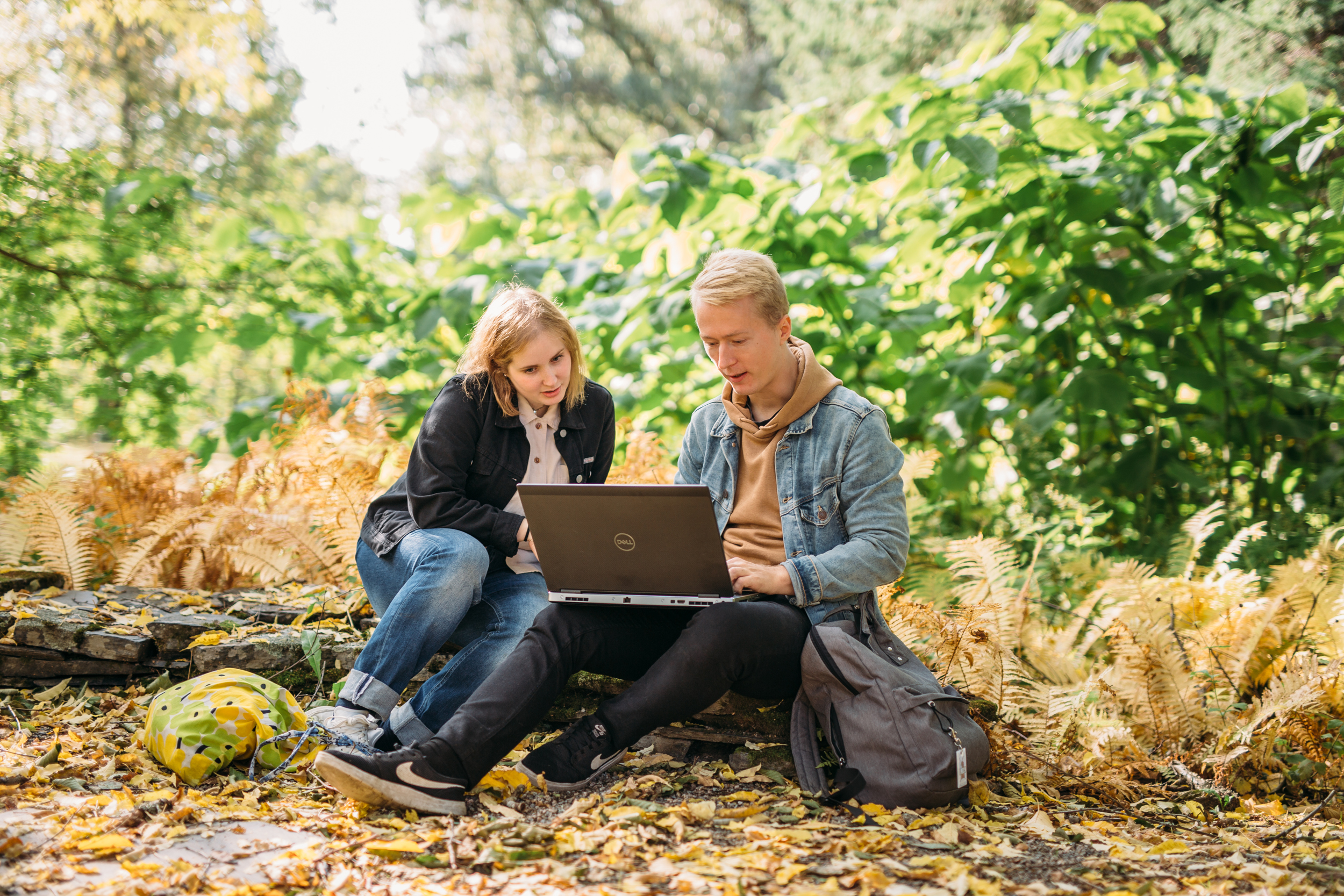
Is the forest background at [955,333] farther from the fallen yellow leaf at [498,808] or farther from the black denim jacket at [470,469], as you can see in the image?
the fallen yellow leaf at [498,808]

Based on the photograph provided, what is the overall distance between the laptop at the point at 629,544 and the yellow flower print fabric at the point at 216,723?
86cm

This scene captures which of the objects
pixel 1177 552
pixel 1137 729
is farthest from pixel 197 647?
pixel 1177 552

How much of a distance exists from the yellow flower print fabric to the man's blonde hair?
165cm

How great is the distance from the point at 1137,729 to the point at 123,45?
28.8 feet

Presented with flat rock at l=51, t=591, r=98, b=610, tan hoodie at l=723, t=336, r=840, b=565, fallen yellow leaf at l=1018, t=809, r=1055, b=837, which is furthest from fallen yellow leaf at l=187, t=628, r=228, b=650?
fallen yellow leaf at l=1018, t=809, r=1055, b=837

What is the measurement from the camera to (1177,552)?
4.06 meters

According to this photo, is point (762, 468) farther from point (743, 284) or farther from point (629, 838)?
point (629, 838)

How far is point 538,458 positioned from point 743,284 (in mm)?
926

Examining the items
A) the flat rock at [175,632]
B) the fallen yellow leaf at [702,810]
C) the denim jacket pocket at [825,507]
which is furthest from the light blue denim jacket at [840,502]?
the flat rock at [175,632]

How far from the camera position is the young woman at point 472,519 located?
246cm

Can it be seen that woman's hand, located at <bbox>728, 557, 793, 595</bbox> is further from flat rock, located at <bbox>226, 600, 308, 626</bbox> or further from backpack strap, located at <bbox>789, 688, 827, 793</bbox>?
flat rock, located at <bbox>226, 600, 308, 626</bbox>

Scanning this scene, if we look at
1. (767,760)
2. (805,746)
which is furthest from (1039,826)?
(767,760)

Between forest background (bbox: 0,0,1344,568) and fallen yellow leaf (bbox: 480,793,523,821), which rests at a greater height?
forest background (bbox: 0,0,1344,568)

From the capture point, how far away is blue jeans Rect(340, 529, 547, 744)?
8.04 feet
